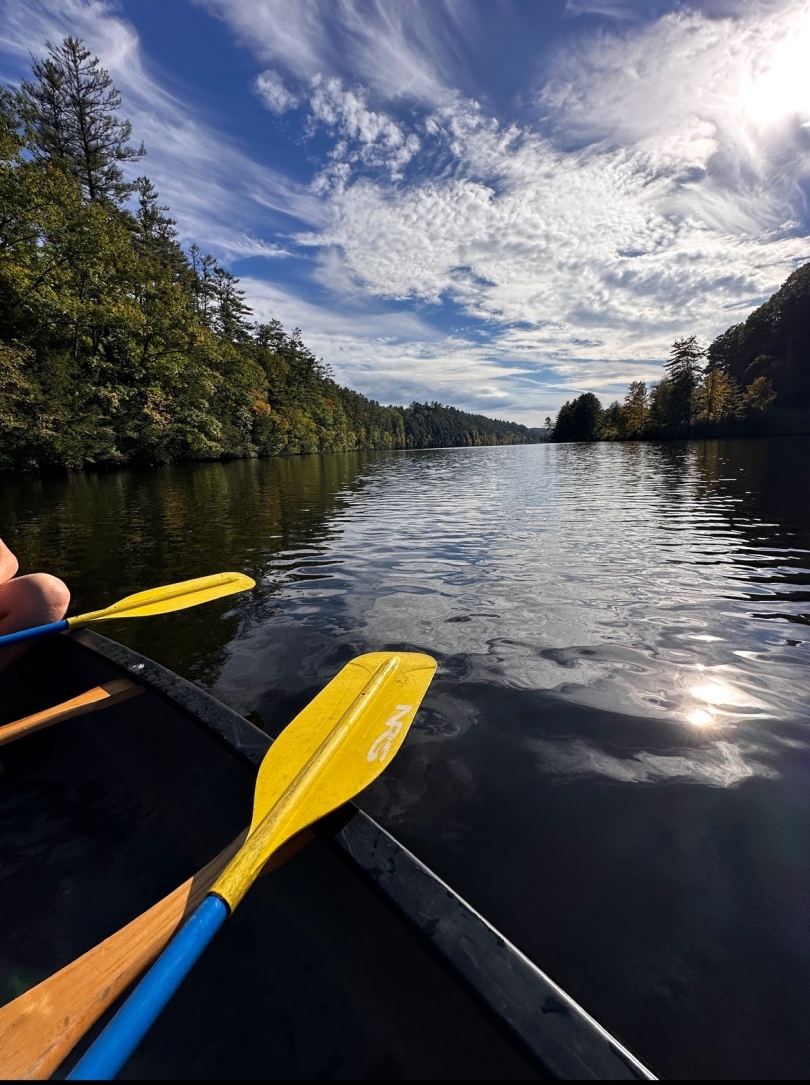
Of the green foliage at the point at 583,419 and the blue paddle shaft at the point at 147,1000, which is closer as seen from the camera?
Result: the blue paddle shaft at the point at 147,1000

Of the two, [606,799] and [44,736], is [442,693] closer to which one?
[606,799]

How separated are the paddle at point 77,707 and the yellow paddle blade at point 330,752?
97 cm

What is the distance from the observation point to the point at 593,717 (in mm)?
2906

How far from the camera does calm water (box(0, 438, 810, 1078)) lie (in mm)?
1489

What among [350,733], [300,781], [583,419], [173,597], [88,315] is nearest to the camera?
[300,781]

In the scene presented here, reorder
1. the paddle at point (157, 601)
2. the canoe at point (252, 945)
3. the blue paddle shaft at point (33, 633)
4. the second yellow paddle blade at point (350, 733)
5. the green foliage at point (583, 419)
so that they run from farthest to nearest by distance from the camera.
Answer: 1. the green foliage at point (583, 419)
2. the paddle at point (157, 601)
3. the blue paddle shaft at point (33, 633)
4. the second yellow paddle blade at point (350, 733)
5. the canoe at point (252, 945)

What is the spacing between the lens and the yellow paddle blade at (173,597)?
11.7ft

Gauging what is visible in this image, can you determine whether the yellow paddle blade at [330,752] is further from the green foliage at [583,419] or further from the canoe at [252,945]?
the green foliage at [583,419]

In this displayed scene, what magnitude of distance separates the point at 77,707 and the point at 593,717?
→ 3003mm

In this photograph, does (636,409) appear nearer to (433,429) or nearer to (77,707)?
(77,707)

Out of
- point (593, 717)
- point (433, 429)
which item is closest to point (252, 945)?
point (593, 717)

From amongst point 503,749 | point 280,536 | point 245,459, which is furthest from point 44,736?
point 245,459

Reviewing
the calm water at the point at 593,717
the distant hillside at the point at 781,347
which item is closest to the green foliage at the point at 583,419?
the distant hillside at the point at 781,347

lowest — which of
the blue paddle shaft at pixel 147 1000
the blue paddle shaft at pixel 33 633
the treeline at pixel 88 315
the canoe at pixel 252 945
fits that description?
the canoe at pixel 252 945
